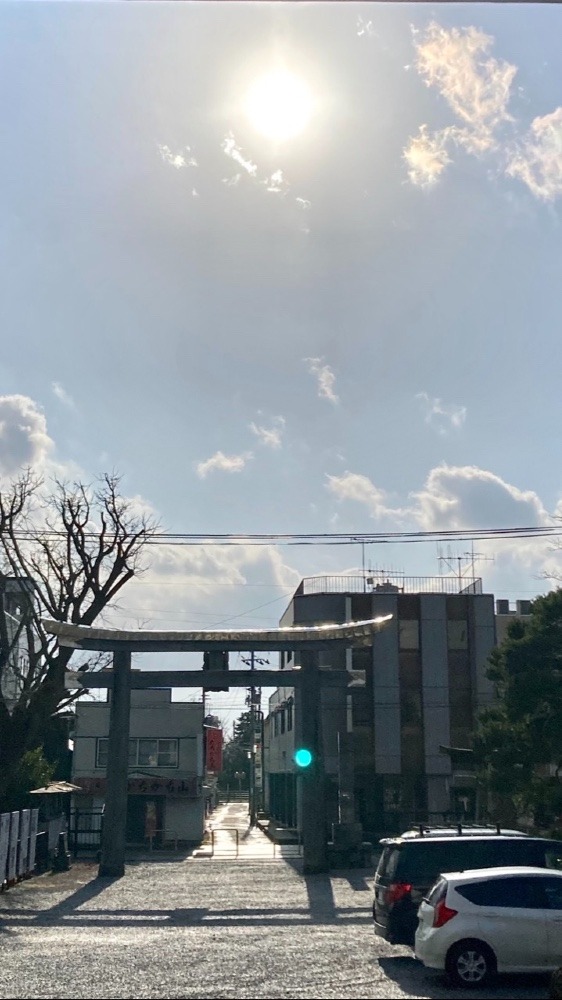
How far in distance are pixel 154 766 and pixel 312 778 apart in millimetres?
16820

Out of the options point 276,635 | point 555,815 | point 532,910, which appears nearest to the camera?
point 532,910

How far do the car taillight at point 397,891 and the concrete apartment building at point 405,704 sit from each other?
2921 centimetres

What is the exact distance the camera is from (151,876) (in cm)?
3025


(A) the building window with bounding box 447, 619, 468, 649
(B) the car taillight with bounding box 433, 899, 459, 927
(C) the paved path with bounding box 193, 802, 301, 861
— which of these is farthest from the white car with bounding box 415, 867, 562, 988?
(A) the building window with bounding box 447, 619, 468, 649

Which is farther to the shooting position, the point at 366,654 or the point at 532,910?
the point at 366,654

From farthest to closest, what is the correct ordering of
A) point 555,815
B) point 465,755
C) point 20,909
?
point 465,755 < point 555,815 < point 20,909

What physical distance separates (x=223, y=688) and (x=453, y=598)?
18922mm

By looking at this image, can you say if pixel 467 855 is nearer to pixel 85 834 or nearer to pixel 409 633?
pixel 85 834

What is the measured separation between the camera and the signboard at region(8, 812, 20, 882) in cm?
2677

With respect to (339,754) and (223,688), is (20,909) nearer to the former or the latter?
(223,688)

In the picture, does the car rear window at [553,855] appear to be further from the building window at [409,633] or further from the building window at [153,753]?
the building window at [153,753]

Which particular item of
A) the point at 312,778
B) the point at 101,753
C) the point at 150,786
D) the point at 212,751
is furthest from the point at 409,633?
the point at 312,778

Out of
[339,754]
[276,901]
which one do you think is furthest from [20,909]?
[339,754]

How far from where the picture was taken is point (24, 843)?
28703 mm
